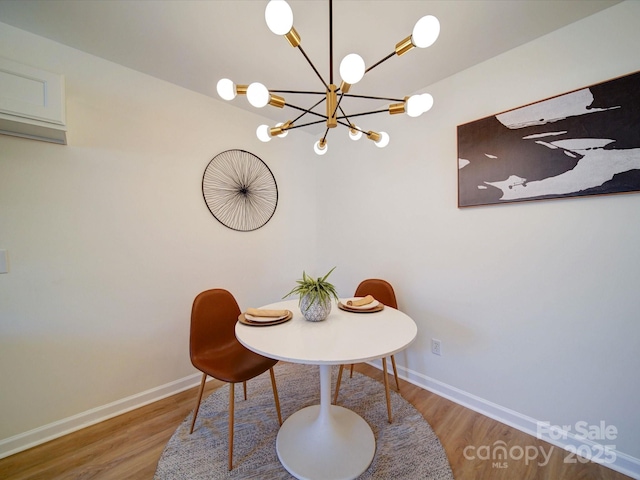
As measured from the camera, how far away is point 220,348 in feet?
5.44

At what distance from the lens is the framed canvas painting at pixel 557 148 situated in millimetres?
1215

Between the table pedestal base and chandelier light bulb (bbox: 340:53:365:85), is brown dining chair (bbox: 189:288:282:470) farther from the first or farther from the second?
chandelier light bulb (bbox: 340:53:365:85)

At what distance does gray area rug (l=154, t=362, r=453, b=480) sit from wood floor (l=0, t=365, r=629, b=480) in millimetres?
88

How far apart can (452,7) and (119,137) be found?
2.21 meters

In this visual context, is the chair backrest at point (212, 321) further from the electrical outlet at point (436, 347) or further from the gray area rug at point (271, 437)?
the electrical outlet at point (436, 347)

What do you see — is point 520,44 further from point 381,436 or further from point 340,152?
point 381,436

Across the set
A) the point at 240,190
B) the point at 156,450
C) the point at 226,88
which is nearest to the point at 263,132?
the point at 226,88

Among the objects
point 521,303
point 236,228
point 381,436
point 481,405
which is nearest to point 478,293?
point 521,303

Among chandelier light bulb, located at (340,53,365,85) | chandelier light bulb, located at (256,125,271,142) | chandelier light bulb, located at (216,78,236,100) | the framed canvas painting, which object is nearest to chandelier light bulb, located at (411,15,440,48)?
chandelier light bulb, located at (340,53,365,85)

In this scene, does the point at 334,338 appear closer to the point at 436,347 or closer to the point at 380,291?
the point at 380,291

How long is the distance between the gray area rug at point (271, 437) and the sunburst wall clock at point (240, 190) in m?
1.45

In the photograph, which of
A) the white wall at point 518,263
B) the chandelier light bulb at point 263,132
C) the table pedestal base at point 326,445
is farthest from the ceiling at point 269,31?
the table pedestal base at point 326,445

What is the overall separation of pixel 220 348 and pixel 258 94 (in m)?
1.57

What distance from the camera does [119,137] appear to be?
66.5 inches
